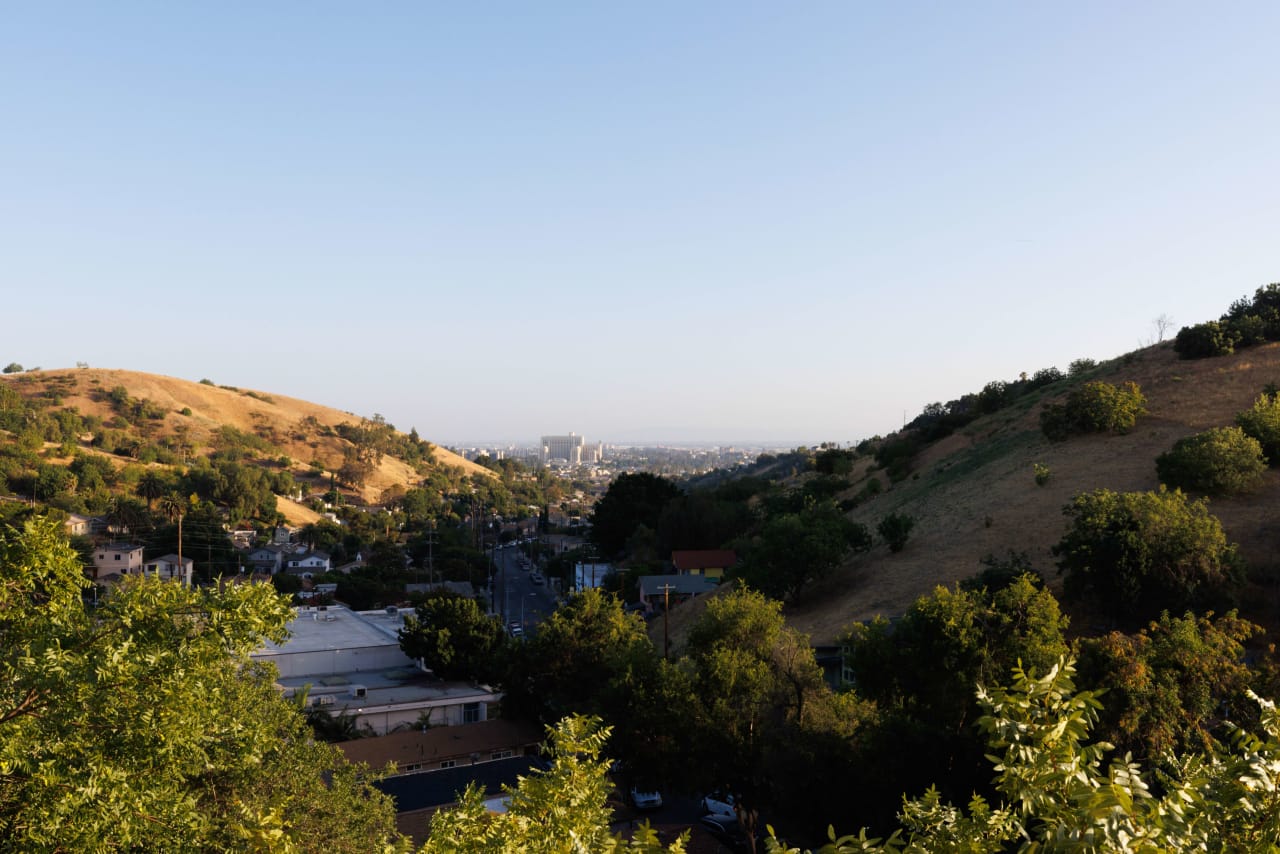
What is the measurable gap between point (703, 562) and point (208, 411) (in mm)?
98769

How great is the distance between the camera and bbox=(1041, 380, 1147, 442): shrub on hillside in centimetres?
4088

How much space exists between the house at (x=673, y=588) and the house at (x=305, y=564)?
2848cm

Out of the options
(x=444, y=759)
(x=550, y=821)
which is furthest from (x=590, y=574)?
(x=550, y=821)

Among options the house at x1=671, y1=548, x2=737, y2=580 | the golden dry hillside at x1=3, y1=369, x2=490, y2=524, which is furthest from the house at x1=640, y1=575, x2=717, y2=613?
the golden dry hillside at x1=3, y1=369, x2=490, y2=524

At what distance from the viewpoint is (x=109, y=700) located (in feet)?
21.0

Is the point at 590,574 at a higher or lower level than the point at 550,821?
lower

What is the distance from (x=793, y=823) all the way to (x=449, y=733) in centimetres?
1328

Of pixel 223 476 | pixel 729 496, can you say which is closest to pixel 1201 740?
pixel 729 496

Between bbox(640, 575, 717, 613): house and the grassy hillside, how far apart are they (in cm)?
1047

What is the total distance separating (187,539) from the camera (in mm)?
55406

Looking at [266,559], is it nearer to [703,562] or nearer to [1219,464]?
[703,562]

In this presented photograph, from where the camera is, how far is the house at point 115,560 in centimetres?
4956

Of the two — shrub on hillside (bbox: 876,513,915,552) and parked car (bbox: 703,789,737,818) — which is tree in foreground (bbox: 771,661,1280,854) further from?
shrub on hillside (bbox: 876,513,915,552)

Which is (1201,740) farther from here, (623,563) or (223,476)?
(223,476)
